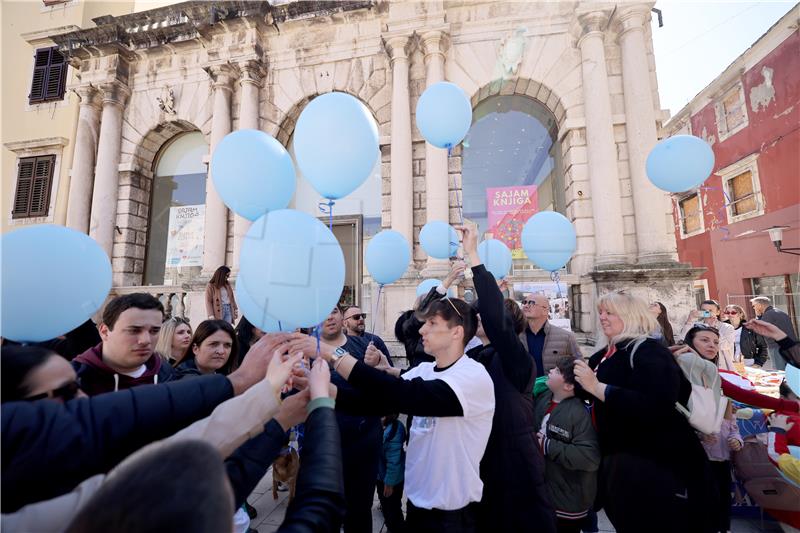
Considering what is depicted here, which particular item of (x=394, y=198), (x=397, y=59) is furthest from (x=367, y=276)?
(x=397, y=59)

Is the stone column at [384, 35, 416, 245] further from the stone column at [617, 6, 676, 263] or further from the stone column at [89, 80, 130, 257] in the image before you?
the stone column at [89, 80, 130, 257]

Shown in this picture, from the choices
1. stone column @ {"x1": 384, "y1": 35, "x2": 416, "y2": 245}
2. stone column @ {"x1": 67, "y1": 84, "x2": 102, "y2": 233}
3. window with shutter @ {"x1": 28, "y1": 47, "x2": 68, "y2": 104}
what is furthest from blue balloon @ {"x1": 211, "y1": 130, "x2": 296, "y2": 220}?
window with shutter @ {"x1": 28, "y1": 47, "x2": 68, "y2": 104}

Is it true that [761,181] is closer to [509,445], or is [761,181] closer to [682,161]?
[682,161]

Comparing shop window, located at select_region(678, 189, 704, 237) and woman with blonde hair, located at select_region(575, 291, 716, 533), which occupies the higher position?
shop window, located at select_region(678, 189, 704, 237)

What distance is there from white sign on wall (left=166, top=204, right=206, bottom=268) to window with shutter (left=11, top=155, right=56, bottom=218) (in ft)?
11.8

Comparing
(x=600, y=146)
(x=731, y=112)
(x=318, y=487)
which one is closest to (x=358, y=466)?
(x=318, y=487)

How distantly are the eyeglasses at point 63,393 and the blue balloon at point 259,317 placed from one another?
949 millimetres

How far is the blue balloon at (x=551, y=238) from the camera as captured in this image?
4453 millimetres

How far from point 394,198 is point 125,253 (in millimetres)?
6917

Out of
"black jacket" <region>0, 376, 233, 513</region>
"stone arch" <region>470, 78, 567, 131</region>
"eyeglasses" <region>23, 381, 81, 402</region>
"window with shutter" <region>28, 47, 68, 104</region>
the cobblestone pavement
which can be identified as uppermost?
"window with shutter" <region>28, 47, 68, 104</region>

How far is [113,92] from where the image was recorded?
918 centimetres

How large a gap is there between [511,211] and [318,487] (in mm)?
7623

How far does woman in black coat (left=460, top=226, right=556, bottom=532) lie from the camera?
1.82 m

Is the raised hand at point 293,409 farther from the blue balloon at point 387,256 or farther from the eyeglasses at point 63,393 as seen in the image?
the blue balloon at point 387,256
